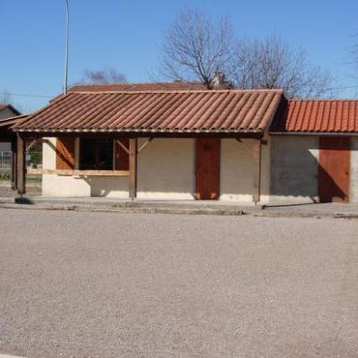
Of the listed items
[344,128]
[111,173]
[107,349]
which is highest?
[344,128]

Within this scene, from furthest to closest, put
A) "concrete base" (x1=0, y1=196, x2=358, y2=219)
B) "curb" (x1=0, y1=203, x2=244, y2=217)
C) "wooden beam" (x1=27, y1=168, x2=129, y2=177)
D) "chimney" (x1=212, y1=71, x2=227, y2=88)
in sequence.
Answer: "chimney" (x1=212, y1=71, x2=227, y2=88) < "wooden beam" (x1=27, y1=168, x2=129, y2=177) < "curb" (x1=0, y1=203, x2=244, y2=217) < "concrete base" (x1=0, y1=196, x2=358, y2=219)

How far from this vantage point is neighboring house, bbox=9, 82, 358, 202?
763 inches

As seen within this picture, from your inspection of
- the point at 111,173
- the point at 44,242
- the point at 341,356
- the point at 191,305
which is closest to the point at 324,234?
the point at 44,242

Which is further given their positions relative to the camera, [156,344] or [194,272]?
[194,272]

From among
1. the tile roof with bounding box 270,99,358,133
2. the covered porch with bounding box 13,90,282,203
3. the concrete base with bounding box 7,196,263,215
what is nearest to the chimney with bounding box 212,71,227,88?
the tile roof with bounding box 270,99,358,133

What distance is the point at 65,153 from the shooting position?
2206 centimetres

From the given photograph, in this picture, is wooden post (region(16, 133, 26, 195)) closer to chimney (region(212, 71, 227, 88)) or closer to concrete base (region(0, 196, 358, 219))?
concrete base (region(0, 196, 358, 219))

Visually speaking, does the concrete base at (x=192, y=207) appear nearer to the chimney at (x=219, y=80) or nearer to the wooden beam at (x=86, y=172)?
the wooden beam at (x=86, y=172)

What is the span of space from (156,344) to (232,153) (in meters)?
15.2

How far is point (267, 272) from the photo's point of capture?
862 centimetres

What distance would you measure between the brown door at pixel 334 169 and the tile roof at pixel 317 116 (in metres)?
0.44

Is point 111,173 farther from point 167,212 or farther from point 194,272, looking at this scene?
point 194,272

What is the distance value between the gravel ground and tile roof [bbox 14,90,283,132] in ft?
21.3

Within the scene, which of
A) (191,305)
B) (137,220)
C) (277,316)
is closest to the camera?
(277,316)
